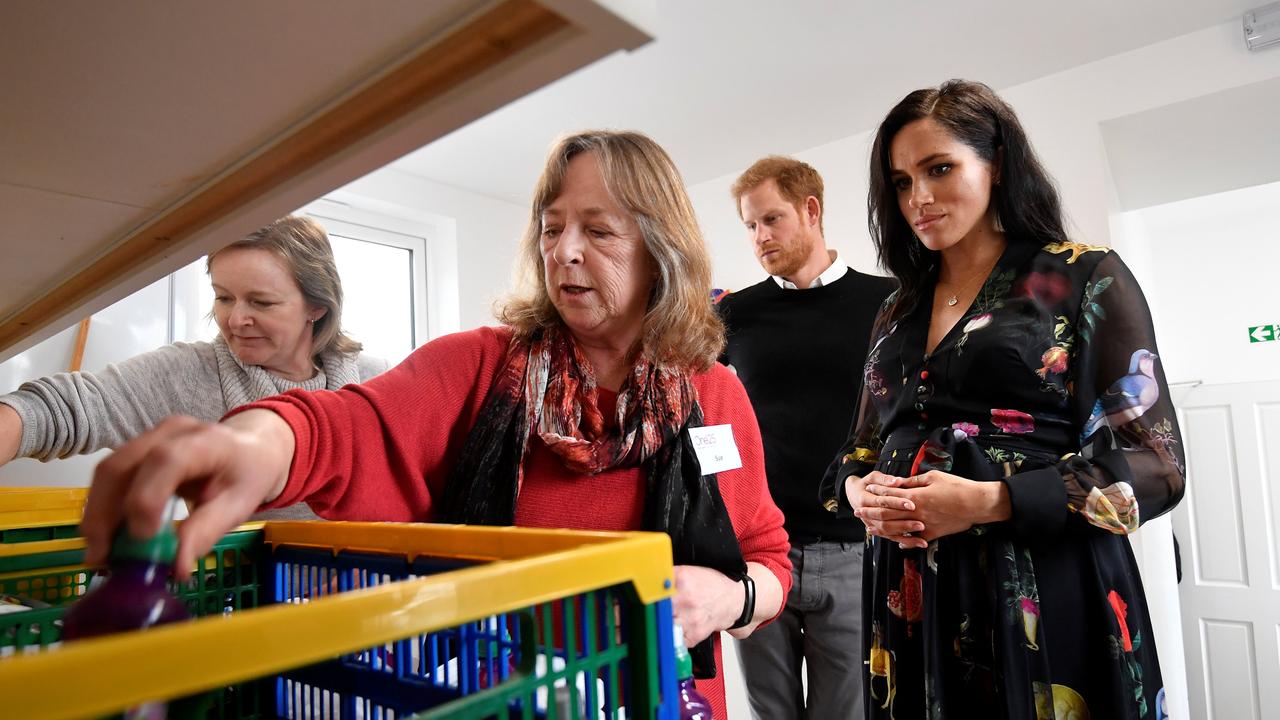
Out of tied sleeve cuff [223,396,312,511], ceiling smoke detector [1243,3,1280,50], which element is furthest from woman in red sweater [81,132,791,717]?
ceiling smoke detector [1243,3,1280,50]

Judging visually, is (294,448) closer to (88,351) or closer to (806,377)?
(806,377)

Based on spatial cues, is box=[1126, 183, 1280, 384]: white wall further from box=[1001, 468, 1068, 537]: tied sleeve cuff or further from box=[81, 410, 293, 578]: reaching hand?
box=[81, 410, 293, 578]: reaching hand

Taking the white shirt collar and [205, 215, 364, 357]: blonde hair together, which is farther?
the white shirt collar

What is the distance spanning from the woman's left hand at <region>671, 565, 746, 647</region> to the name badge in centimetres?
15

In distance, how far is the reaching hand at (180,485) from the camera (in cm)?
36

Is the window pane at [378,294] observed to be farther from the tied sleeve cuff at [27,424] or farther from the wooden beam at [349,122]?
the wooden beam at [349,122]

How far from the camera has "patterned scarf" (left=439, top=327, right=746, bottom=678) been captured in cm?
94

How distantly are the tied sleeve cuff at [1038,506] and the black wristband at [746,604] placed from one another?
1.26ft

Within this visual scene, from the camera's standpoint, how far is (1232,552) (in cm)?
369

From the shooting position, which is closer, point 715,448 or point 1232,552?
point 715,448

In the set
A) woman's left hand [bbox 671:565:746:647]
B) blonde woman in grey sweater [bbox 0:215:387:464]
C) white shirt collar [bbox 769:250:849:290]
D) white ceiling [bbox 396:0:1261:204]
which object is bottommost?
woman's left hand [bbox 671:565:746:647]

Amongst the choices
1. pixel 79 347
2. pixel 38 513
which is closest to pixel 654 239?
pixel 38 513

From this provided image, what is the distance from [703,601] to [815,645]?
1.28 m

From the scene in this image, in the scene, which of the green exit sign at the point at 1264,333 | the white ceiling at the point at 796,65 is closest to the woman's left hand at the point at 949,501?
the white ceiling at the point at 796,65
